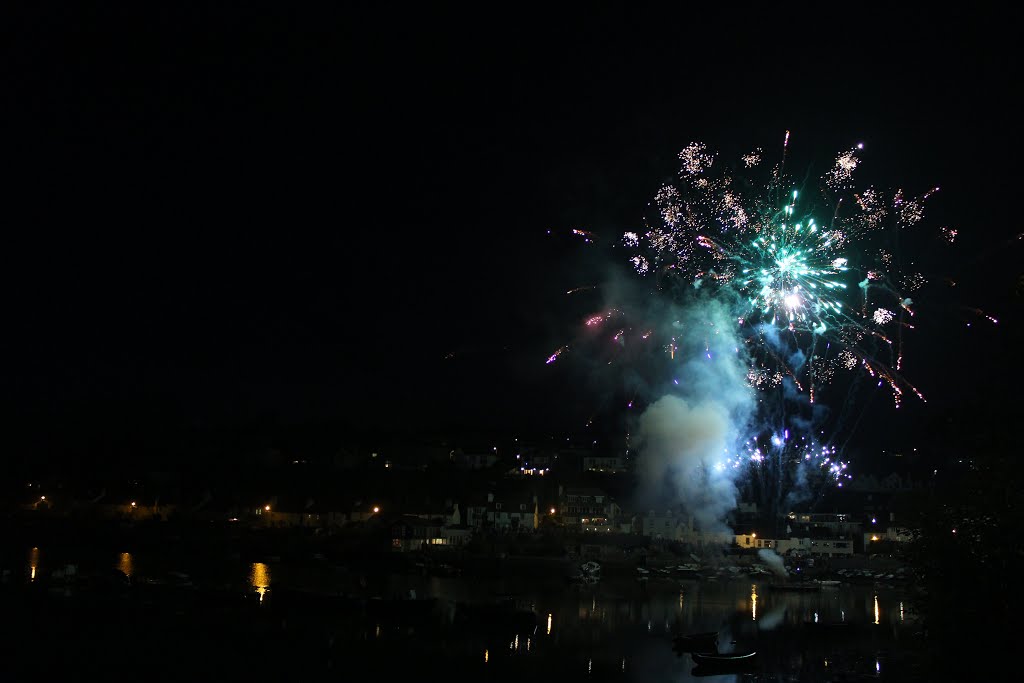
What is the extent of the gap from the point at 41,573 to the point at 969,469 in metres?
33.7

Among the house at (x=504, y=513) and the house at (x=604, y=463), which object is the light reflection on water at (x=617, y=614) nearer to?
the house at (x=504, y=513)

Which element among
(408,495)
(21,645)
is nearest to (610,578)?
(408,495)

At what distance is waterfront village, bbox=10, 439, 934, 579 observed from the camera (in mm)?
50000

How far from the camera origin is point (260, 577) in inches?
1491

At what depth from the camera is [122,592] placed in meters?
30.8

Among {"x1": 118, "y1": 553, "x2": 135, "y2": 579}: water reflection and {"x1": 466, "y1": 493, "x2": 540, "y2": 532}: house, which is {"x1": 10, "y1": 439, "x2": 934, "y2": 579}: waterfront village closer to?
{"x1": 466, "y1": 493, "x2": 540, "y2": 532}: house

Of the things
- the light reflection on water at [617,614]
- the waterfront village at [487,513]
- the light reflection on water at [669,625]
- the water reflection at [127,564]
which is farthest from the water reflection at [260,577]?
the waterfront village at [487,513]

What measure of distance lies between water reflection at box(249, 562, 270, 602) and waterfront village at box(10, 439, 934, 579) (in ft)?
25.8

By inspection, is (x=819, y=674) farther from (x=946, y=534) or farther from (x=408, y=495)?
(x=408, y=495)

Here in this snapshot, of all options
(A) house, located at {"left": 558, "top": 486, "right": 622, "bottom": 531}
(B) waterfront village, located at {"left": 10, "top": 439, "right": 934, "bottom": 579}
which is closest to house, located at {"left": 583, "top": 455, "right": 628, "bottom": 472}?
(B) waterfront village, located at {"left": 10, "top": 439, "right": 934, "bottom": 579}

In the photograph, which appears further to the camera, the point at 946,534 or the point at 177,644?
the point at 177,644

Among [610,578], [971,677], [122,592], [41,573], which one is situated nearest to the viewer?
[971,677]

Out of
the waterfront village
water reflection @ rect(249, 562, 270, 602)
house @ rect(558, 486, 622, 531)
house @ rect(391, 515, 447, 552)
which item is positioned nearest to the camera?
water reflection @ rect(249, 562, 270, 602)

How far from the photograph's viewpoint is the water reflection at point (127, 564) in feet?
122
